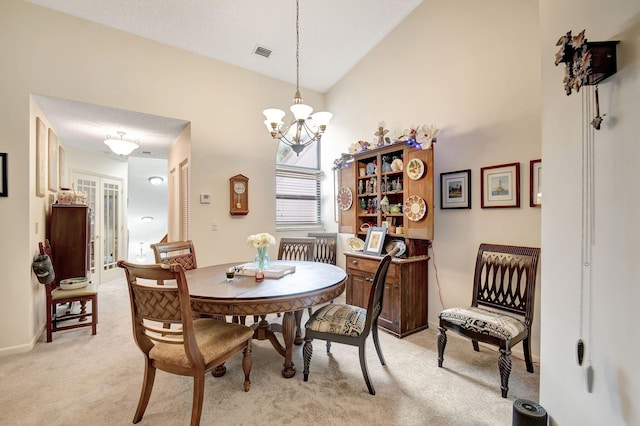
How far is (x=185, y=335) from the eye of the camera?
61.2 inches

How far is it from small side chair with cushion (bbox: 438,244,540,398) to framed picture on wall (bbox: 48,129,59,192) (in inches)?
185

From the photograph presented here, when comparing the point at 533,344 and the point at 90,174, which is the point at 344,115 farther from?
the point at 90,174

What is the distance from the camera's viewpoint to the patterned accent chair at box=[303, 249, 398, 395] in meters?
2.06

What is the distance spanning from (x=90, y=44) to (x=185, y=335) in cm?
335

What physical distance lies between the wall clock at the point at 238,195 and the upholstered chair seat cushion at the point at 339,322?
7.29 feet

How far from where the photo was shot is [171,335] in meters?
1.62

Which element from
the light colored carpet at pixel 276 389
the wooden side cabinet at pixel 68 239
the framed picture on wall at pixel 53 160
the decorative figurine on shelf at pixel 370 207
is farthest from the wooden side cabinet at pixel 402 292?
the framed picture on wall at pixel 53 160

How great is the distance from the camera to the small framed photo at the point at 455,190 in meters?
2.89

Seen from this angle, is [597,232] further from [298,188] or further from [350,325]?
[298,188]

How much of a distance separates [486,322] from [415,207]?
4.04 feet

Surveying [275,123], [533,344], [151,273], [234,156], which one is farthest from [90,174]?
[533,344]

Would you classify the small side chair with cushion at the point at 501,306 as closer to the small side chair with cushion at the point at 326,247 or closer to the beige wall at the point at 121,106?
the small side chair with cushion at the point at 326,247

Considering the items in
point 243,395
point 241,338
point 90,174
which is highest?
point 90,174

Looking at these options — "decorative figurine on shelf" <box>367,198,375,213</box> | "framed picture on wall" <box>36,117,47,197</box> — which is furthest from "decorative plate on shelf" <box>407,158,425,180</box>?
"framed picture on wall" <box>36,117,47,197</box>
